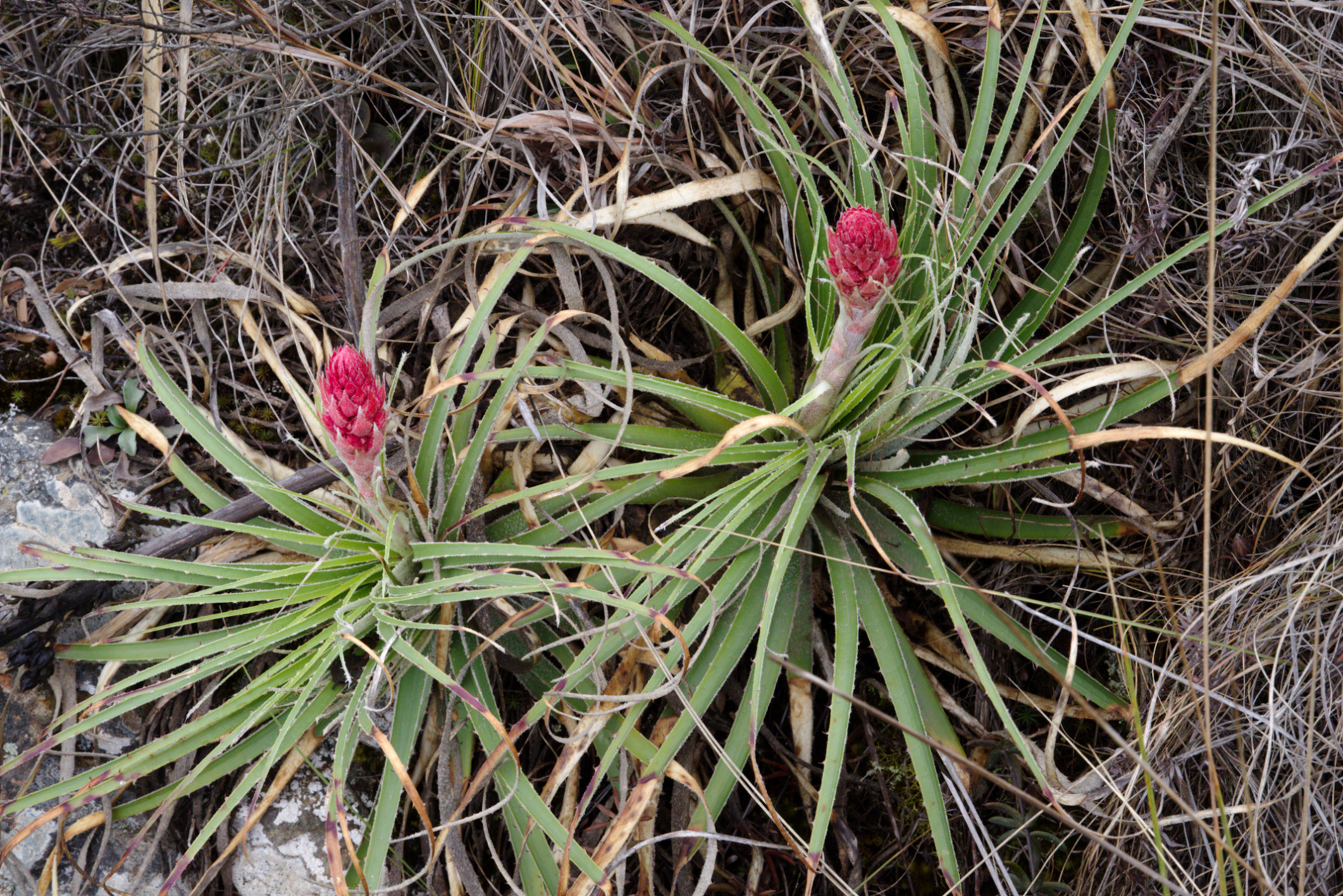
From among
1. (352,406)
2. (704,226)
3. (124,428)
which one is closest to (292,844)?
(124,428)

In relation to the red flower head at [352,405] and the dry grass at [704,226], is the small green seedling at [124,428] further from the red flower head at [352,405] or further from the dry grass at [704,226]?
the red flower head at [352,405]

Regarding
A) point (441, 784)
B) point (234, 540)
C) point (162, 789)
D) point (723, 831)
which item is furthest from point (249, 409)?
point (723, 831)

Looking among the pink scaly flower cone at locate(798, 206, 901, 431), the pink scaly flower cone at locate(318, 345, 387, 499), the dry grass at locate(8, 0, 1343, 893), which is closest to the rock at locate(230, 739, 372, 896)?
the dry grass at locate(8, 0, 1343, 893)

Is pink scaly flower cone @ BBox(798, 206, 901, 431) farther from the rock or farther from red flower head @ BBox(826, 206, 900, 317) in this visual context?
the rock

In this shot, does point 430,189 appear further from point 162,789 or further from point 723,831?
point 723,831

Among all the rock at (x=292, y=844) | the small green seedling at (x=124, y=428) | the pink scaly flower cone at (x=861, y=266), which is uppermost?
the pink scaly flower cone at (x=861, y=266)

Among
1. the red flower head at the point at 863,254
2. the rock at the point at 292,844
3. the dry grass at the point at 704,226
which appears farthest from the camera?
the rock at the point at 292,844

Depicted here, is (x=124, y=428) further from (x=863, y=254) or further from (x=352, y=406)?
(x=863, y=254)

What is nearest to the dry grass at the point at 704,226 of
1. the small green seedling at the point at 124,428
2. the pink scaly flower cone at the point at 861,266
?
the small green seedling at the point at 124,428
